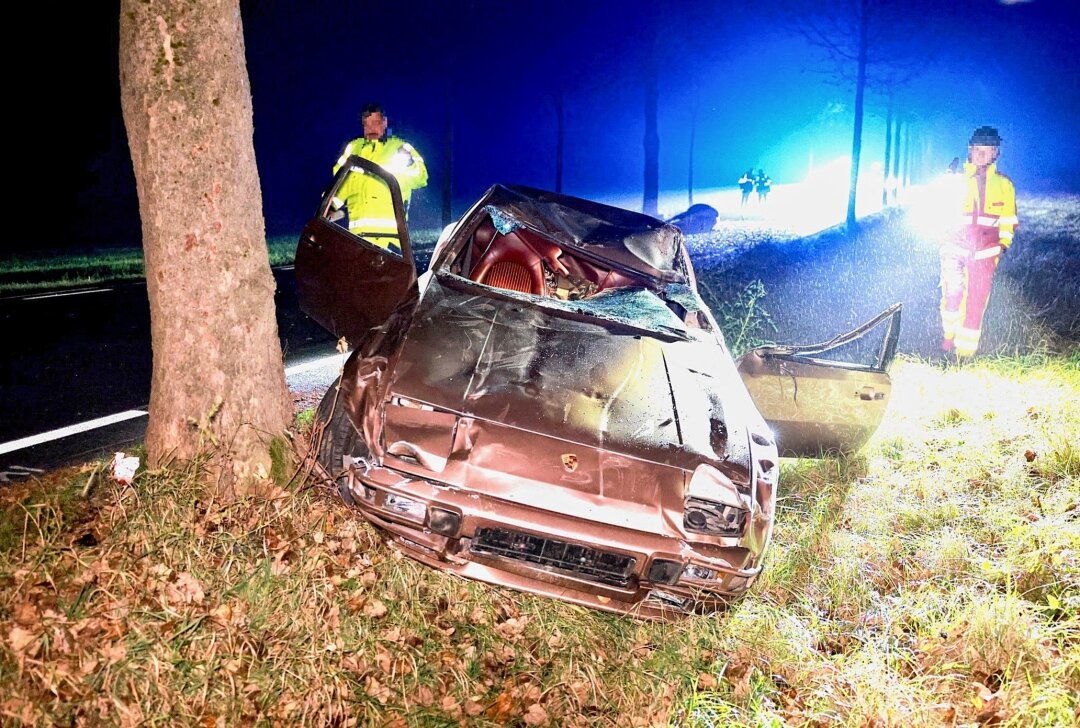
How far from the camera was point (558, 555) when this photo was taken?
2.84 metres

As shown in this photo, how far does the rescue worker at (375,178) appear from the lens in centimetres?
581

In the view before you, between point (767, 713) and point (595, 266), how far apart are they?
2866 millimetres

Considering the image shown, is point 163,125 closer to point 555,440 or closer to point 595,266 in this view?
point 555,440

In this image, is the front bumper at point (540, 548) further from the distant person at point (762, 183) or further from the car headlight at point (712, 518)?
the distant person at point (762, 183)

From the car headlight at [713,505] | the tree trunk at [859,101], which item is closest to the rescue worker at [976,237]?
the car headlight at [713,505]

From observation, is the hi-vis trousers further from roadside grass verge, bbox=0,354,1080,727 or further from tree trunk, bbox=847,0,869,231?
tree trunk, bbox=847,0,869,231

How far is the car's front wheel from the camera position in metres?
3.18

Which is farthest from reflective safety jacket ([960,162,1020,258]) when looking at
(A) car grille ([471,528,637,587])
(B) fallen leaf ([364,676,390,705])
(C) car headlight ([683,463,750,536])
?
(B) fallen leaf ([364,676,390,705])

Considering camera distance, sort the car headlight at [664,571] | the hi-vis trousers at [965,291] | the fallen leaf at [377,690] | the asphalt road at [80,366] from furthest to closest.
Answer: the hi-vis trousers at [965,291]
the asphalt road at [80,366]
the car headlight at [664,571]
the fallen leaf at [377,690]

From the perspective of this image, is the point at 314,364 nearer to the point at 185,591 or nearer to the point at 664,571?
the point at 185,591

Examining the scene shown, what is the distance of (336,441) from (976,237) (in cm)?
587

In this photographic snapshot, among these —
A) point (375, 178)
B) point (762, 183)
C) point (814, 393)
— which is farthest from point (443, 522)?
point (762, 183)

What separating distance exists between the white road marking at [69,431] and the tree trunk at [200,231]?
135 centimetres

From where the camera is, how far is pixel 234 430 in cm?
327
